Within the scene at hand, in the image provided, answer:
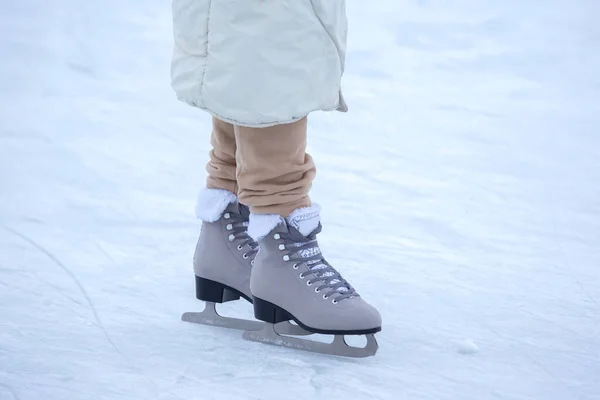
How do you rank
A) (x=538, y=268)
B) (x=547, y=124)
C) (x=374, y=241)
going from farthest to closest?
1. (x=547, y=124)
2. (x=374, y=241)
3. (x=538, y=268)

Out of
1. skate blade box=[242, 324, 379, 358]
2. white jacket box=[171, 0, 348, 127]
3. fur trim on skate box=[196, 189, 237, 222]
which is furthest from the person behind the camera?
fur trim on skate box=[196, 189, 237, 222]

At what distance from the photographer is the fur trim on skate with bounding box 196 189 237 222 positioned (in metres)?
1.18

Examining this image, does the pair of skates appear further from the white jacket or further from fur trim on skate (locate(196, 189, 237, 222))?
the white jacket

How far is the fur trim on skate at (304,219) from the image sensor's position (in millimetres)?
1084

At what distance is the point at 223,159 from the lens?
1183 millimetres

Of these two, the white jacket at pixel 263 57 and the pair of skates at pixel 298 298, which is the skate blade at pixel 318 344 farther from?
the white jacket at pixel 263 57

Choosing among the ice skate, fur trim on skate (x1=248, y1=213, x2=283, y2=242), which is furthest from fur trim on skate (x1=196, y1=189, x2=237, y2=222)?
fur trim on skate (x1=248, y1=213, x2=283, y2=242)

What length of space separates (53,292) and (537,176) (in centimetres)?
117

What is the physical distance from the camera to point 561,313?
1229 mm

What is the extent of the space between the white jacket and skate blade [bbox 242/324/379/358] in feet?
0.95

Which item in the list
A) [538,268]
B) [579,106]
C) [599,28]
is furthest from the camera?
[599,28]

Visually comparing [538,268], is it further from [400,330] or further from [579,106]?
[579,106]

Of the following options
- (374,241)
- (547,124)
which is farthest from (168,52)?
(374,241)

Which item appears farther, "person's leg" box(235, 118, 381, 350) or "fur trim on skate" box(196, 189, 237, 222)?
"fur trim on skate" box(196, 189, 237, 222)
